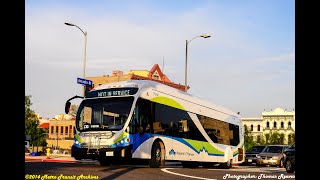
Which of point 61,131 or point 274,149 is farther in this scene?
point 61,131

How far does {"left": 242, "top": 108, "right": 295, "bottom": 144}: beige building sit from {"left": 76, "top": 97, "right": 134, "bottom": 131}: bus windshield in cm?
13293

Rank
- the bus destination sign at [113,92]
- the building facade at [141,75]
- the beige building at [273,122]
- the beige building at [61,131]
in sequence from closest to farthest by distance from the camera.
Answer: the bus destination sign at [113,92], the building facade at [141,75], the beige building at [61,131], the beige building at [273,122]

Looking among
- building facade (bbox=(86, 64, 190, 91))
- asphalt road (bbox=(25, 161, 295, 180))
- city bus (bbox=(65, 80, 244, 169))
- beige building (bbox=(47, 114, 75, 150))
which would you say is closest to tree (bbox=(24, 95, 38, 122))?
building facade (bbox=(86, 64, 190, 91))

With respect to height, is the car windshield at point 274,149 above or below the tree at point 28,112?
below

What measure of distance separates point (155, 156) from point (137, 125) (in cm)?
172

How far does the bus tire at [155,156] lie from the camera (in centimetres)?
1755

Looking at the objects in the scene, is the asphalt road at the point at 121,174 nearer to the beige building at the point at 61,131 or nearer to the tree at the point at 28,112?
the tree at the point at 28,112

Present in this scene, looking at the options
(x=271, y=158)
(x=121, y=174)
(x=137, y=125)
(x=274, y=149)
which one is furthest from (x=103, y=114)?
(x=274, y=149)

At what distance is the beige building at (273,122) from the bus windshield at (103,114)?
133 metres

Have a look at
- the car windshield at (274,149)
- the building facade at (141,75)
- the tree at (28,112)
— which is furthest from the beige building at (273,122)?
the car windshield at (274,149)

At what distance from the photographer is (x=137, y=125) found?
55.3 ft

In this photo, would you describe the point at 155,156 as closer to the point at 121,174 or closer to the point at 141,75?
the point at 121,174

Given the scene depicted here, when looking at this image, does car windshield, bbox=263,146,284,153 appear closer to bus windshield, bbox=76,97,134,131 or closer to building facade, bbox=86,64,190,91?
bus windshield, bbox=76,97,134,131
